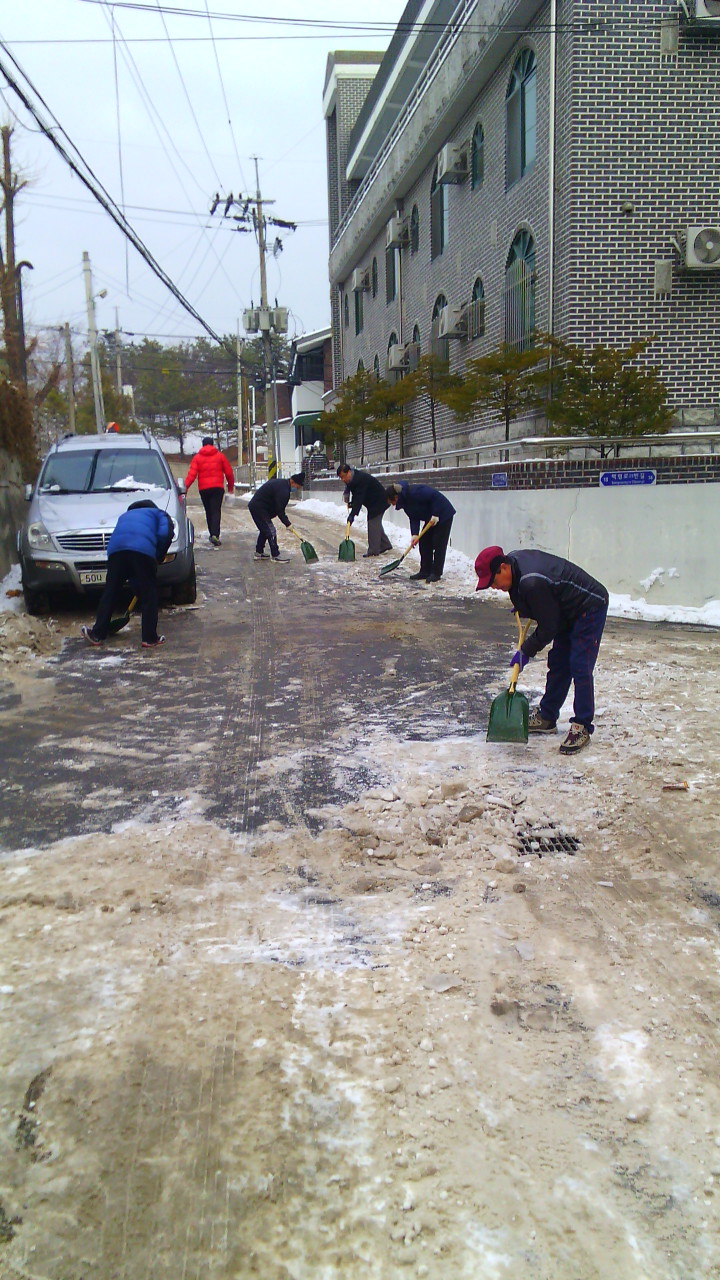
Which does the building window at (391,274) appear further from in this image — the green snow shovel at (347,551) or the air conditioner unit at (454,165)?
the green snow shovel at (347,551)

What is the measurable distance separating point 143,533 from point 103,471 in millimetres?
2550

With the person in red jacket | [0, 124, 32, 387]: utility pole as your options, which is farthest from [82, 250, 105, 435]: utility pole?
the person in red jacket

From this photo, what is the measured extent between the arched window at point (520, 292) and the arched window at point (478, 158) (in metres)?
2.67

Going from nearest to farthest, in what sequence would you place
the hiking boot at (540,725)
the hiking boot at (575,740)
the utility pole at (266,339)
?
1. the hiking boot at (575,740)
2. the hiking boot at (540,725)
3. the utility pole at (266,339)

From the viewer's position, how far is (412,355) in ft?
78.2

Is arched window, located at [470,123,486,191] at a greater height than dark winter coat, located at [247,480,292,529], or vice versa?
arched window, located at [470,123,486,191]

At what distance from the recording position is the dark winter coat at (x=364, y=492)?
44.6 ft

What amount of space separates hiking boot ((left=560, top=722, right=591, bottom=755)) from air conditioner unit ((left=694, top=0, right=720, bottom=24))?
38.9ft

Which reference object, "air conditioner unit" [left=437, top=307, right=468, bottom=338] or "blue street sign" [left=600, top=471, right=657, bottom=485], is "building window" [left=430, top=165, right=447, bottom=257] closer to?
"air conditioner unit" [left=437, top=307, right=468, bottom=338]

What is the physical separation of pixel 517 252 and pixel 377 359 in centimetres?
1348

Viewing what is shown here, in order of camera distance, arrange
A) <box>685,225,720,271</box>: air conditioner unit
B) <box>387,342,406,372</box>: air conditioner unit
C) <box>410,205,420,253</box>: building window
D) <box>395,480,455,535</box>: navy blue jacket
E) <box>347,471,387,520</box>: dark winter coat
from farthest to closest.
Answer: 1. <box>387,342,406,372</box>: air conditioner unit
2. <box>410,205,420,253</box>: building window
3. <box>347,471,387,520</box>: dark winter coat
4. <box>685,225,720,271</box>: air conditioner unit
5. <box>395,480,455,535</box>: navy blue jacket

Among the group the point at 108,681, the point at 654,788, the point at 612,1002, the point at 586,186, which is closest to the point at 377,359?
the point at 586,186

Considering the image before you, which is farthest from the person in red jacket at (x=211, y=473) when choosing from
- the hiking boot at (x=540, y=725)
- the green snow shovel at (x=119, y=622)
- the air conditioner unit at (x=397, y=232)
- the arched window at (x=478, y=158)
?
the air conditioner unit at (x=397, y=232)

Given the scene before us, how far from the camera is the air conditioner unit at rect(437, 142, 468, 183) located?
18578 millimetres
